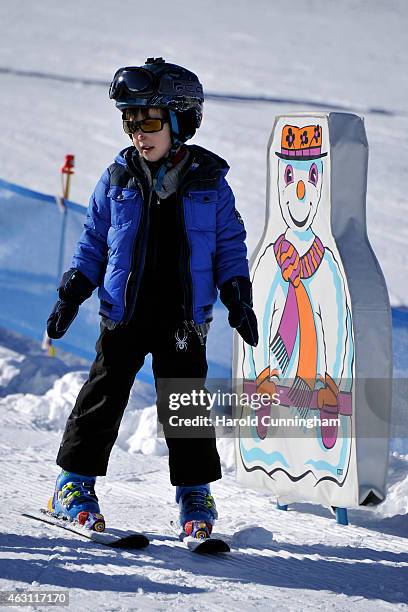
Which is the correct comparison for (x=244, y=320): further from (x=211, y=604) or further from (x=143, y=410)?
(x=143, y=410)

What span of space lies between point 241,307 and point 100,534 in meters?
0.92

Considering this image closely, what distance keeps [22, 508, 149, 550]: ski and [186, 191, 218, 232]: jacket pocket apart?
1.08 metres

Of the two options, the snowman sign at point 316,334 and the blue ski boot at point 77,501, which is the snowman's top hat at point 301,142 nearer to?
the snowman sign at point 316,334

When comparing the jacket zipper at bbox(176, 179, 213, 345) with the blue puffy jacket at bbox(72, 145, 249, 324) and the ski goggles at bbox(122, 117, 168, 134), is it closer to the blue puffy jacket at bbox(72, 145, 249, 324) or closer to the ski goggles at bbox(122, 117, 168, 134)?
the blue puffy jacket at bbox(72, 145, 249, 324)

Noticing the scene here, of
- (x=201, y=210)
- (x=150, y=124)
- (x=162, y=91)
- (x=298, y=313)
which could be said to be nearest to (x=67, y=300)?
(x=201, y=210)

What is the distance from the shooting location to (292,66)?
75.0 feet

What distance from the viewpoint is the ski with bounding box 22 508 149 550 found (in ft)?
13.2

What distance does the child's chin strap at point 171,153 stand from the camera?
418 cm

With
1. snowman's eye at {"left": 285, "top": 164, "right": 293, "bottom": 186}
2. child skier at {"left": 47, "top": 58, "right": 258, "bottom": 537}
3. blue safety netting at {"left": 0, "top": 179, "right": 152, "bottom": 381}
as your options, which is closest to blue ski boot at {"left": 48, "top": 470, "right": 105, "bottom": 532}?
child skier at {"left": 47, "top": 58, "right": 258, "bottom": 537}

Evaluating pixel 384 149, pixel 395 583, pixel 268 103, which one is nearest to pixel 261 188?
pixel 384 149

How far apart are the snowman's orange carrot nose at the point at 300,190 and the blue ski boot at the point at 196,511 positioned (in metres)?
1.16

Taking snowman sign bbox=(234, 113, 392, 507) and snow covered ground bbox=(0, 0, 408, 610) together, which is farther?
snowman sign bbox=(234, 113, 392, 507)

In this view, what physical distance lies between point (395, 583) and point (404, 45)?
73.9 ft

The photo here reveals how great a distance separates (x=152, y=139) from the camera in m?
4.18
